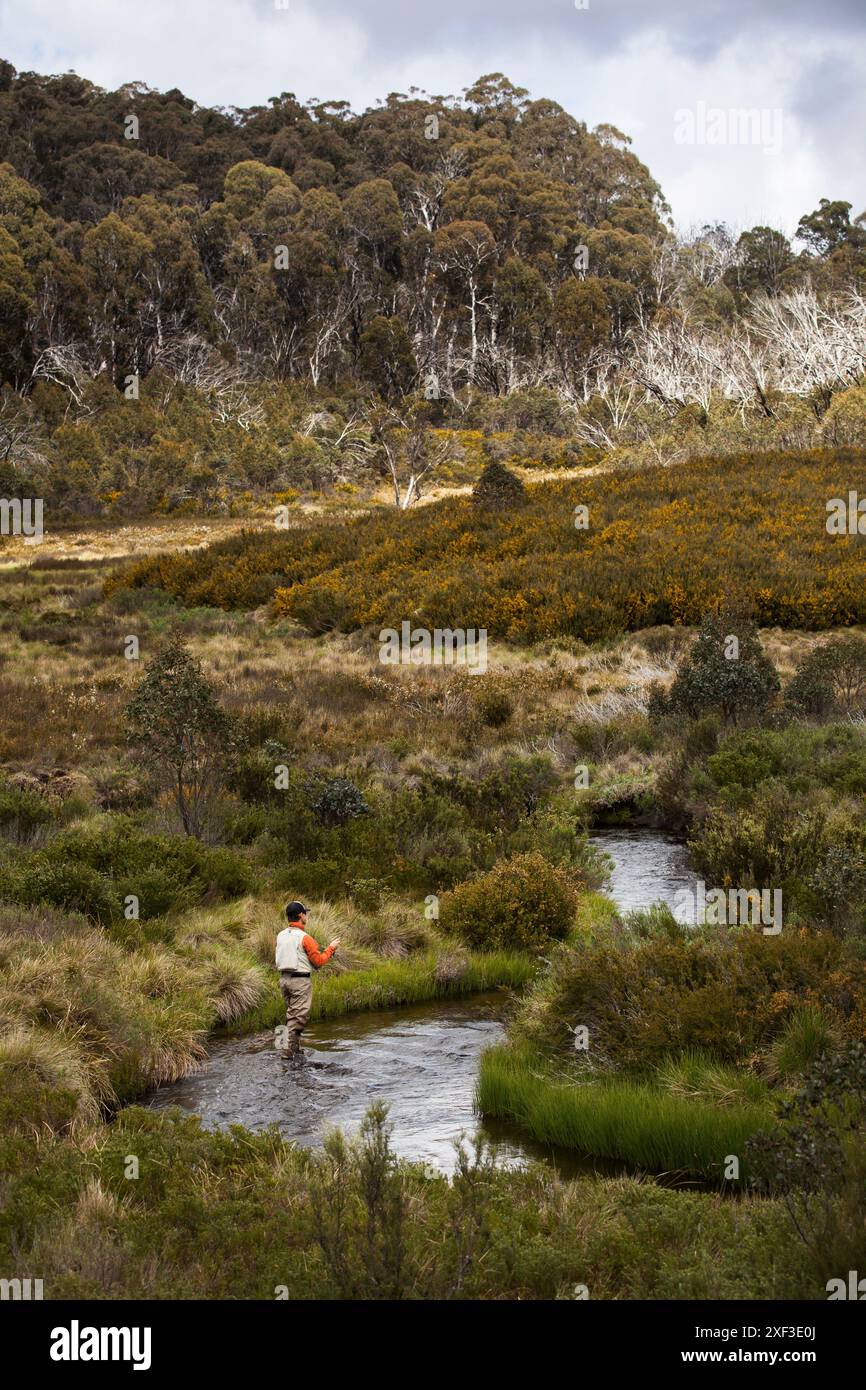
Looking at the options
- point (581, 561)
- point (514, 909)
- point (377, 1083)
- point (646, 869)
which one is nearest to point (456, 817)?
point (646, 869)

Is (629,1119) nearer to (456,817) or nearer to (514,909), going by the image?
(514,909)

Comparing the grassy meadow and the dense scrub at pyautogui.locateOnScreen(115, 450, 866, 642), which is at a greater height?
the dense scrub at pyautogui.locateOnScreen(115, 450, 866, 642)

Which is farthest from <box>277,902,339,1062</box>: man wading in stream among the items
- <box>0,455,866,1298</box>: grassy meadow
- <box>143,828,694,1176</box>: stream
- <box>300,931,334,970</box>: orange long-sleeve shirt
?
<box>0,455,866,1298</box>: grassy meadow

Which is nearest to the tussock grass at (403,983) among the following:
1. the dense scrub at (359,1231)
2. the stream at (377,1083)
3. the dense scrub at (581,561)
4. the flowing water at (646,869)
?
the stream at (377,1083)

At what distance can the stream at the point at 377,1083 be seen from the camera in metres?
7.09

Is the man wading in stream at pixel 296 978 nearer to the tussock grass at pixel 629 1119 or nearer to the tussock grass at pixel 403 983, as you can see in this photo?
the tussock grass at pixel 403 983

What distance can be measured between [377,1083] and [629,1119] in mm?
1936

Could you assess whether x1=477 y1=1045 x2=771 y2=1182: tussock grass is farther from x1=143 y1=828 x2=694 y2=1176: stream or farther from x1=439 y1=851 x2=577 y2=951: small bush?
x1=439 y1=851 x2=577 y2=951: small bush

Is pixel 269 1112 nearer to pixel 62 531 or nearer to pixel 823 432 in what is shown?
pixel 823 432

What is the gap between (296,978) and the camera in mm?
8695

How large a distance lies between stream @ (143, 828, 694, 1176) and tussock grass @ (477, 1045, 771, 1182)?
0.41 feet

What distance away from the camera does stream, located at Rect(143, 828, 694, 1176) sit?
279 inches

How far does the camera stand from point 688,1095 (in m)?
7.00
